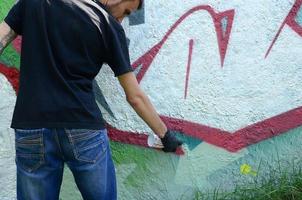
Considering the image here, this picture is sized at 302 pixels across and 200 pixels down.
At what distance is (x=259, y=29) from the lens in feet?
10.0

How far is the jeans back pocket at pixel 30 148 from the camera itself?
2.38m

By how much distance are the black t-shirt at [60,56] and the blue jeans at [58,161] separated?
0.18 feet

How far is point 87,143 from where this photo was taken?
2.43 metres

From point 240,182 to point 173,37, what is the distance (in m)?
0.95

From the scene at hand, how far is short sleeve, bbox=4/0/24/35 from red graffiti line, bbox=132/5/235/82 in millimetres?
827

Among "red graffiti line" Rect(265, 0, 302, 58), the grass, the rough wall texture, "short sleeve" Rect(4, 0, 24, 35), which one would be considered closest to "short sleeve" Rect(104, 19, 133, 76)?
"short sleeve" Rect(4, 0, 24, 35)

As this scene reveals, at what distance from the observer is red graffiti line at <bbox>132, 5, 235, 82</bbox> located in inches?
120

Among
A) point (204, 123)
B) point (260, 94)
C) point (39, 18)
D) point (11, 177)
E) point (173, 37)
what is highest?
point (39, 18)

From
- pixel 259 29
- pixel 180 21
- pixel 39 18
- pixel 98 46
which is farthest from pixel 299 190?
pixel 39 18

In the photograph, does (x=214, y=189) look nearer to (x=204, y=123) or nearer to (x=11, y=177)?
(x=204, y=123)

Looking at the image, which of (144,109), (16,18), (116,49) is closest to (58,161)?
(144,109)

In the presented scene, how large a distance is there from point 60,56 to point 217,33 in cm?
106

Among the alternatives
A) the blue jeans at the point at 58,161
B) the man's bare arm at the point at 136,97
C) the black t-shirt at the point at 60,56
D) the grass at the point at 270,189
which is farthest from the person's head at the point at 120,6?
the grass at the point at 270,189

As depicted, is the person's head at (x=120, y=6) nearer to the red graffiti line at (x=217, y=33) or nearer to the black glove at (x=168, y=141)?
the red graffiti line at (x=217, y=33)
